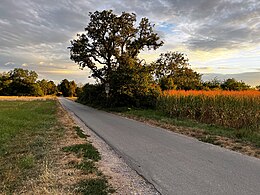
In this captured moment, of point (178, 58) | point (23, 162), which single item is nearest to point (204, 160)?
point (23, 162)

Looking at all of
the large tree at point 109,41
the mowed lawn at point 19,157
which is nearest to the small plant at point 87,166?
the mowed lawn at point 19,157

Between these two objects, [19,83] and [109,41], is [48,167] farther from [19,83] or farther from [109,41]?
[19,83]

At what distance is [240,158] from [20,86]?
4444 inches

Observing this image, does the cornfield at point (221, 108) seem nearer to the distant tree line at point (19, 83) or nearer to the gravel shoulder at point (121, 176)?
the gravel shoulder at point (121, 176)

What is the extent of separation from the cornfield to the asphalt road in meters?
4.37

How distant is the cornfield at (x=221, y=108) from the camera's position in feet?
40.8

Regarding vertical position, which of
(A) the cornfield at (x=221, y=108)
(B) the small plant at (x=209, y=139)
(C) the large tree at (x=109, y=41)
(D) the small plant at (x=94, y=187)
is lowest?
(B) the small plant at (x=209, y=139)

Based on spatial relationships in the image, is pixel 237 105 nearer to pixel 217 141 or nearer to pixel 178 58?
pixel 217 141

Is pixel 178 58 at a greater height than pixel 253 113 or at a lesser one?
greater

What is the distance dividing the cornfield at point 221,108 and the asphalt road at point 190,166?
437 centimetres

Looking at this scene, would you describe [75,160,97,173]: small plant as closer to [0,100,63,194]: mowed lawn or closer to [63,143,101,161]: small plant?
[63,143,101,161]: small plant

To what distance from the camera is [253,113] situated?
40.4 ft

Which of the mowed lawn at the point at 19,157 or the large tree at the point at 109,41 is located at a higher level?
the large tree at the point at 109,41

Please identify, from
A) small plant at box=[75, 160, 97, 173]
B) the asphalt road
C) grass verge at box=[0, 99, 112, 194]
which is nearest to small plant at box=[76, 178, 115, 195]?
grass verge at box=[0, 99, 112, 194]
